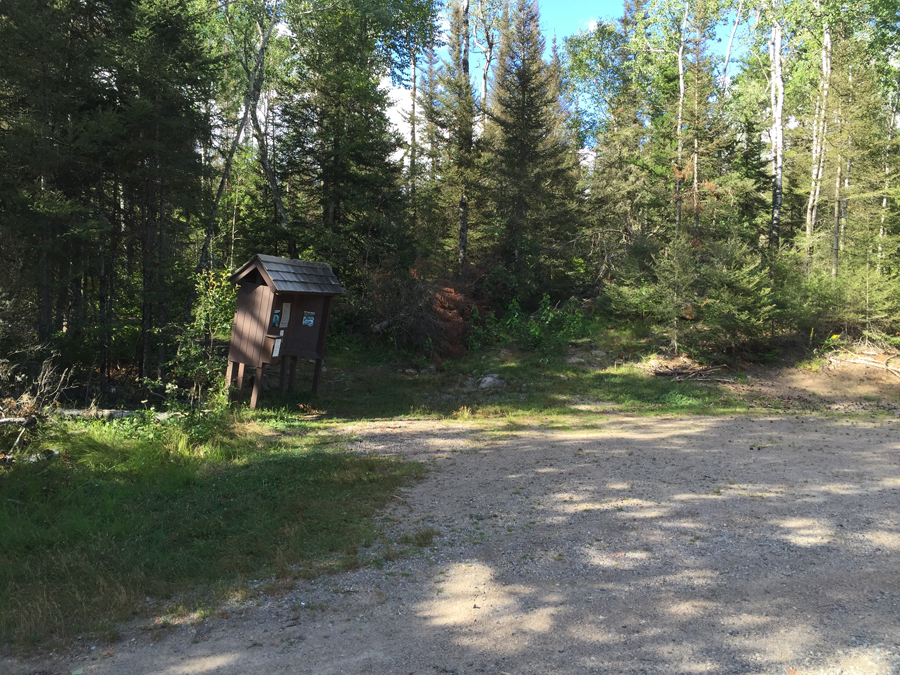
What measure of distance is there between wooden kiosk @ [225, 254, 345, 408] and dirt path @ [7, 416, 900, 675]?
610 centimetres

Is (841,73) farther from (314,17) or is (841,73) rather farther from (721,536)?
(721,536)

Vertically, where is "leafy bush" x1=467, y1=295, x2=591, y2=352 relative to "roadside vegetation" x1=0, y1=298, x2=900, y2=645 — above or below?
above

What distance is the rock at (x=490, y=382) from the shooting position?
1627cm

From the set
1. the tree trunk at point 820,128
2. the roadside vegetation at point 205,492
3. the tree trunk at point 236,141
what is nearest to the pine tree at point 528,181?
the tree trunk at point 236,141

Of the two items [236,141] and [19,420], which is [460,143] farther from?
[19,420]

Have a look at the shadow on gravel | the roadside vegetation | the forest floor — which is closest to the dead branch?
the roadside vegetation

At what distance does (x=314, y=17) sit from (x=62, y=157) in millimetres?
13175

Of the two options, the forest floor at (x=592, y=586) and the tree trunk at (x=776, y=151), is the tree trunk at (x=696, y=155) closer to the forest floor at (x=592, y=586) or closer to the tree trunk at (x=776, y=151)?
the tree trunk at (x=776, y=151)

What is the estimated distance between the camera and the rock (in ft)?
53.4

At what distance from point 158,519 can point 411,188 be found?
2212 centimetres

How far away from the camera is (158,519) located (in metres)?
6.13

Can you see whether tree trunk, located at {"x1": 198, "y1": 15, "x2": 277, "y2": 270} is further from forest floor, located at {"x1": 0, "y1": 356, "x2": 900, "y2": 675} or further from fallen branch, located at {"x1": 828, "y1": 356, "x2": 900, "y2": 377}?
fallen branch, located at {"x1": 828, "y1": 356, "x2": 900, "y2": 377}

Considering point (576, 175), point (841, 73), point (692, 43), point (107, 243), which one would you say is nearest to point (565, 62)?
point (576, 175)

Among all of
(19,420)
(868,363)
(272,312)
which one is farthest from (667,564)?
(868,363)
